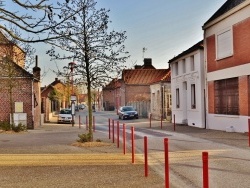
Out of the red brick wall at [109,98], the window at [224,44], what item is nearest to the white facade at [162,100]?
the window at [224,44]

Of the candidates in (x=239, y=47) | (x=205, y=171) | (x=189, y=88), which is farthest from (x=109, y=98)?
(x=205, y=171)

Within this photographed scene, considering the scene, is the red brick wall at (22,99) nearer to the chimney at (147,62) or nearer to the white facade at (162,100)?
the white facade at (162,100)

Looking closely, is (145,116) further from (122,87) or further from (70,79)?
(70,79)

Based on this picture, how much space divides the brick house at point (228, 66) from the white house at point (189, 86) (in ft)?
3.53

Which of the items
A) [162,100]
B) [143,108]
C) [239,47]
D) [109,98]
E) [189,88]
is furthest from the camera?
[109,98]

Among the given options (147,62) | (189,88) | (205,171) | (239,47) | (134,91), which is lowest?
(205,171)

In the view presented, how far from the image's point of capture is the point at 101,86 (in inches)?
752

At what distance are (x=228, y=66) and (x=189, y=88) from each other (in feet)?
23.7

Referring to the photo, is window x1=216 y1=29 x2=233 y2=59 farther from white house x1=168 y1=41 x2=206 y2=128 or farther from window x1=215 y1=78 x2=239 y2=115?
white house x1=168 y1=41 x2=206 y2=128

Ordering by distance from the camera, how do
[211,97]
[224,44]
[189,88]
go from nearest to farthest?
[224,44] → [211,97] → [189,88]

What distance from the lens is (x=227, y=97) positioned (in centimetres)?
2408

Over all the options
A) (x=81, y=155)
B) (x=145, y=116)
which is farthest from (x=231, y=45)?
(x=145, y=116)

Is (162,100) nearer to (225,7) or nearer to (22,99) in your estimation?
(22,99)

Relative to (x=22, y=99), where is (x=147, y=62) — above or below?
above
